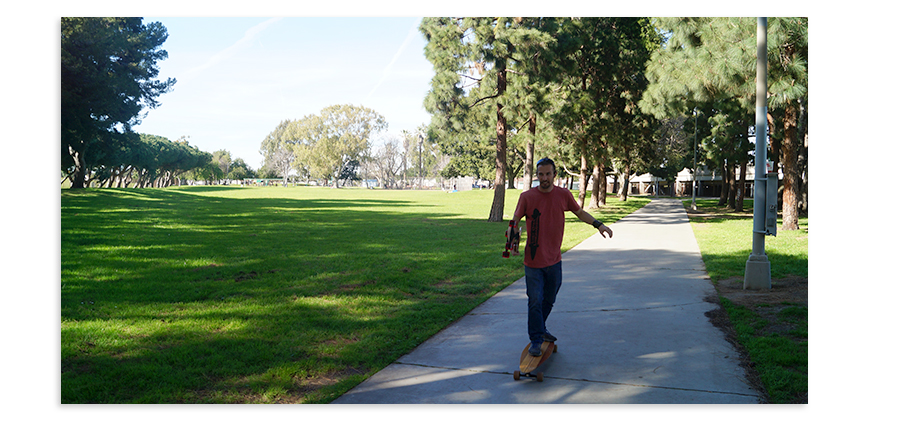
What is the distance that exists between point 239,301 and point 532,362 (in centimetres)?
412

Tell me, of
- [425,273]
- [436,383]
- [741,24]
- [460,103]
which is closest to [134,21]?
[425,273]

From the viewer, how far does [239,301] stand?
6.98 meters

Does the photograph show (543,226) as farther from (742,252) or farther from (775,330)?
(742,252)

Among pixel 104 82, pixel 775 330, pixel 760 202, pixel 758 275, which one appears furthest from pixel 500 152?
pixel 775 330

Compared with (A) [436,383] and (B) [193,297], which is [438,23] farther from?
(A) [436,383]

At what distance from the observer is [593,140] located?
82.3 feet

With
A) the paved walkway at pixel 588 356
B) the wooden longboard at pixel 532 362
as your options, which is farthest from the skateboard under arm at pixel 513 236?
the paved walkway at pixel 588 356

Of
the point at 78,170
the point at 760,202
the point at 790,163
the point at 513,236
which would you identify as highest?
the point at 790,163

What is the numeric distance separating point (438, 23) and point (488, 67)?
2299mm

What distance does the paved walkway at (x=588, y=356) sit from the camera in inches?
159

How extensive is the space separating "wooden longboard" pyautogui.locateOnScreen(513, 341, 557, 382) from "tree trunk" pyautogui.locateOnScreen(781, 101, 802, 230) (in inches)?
513

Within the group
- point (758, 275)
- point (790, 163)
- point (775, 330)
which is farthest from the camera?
point (790, 163)

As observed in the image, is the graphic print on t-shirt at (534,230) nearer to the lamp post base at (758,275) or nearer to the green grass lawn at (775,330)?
the green grass lawn at (775,330)

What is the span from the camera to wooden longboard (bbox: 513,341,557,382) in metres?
4.27
